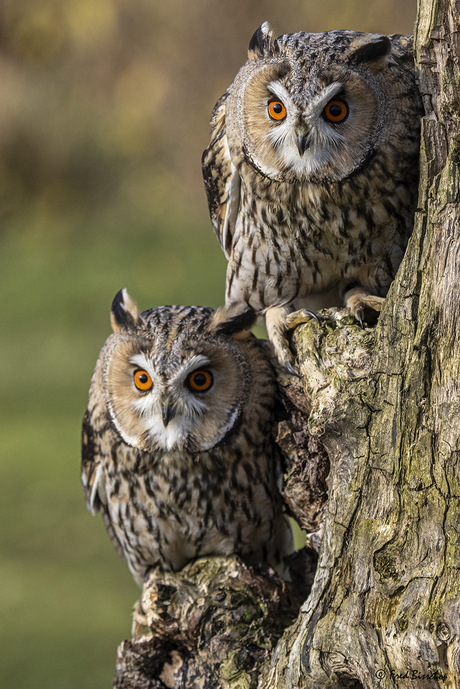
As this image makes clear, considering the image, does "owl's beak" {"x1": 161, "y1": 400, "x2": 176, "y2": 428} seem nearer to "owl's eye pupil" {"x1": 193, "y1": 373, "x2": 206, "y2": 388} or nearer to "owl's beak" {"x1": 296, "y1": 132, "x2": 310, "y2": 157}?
"owl's eye pupil" {"x1": 193, "y1": 373, "x2": 206, "y2": 388}

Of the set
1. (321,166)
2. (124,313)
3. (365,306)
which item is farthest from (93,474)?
(321,166)

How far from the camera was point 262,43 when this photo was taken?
1339 mm

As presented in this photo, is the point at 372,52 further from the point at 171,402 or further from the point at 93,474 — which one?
the point at 93,474

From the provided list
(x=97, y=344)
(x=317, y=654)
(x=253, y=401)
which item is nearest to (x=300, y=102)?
(x=253, y=401)

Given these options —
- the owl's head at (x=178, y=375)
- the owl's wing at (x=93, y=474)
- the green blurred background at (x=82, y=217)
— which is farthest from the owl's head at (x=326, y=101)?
the green blurred background at (x=82, y=217)

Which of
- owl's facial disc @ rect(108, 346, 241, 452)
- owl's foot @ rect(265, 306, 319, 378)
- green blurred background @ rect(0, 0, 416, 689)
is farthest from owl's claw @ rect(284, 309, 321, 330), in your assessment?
green blurred background @ rect(0, 0, 416, 689)

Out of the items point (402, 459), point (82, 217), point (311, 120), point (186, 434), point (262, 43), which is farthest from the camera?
point (82, 217)

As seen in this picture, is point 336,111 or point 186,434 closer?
point 336,111

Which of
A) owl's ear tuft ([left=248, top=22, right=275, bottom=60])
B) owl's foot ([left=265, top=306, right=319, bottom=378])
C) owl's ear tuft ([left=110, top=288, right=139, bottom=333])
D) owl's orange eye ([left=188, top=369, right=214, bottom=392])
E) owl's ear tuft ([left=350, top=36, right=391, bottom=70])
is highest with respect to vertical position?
owl's ear tuft ([left=248, top=22, right=275, bottom=60])

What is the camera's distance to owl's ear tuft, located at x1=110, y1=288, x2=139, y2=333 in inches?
59.0

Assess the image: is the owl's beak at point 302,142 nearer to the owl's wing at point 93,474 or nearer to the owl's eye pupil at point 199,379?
the owl's eye pupil at point 199,379

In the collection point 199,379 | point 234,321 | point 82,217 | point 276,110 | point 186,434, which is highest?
point 82,217

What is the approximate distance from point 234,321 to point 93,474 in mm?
527

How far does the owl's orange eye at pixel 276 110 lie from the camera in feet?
4.20
